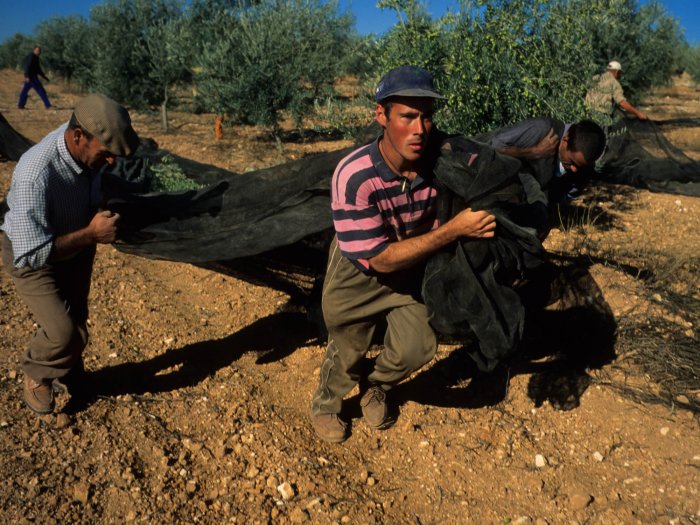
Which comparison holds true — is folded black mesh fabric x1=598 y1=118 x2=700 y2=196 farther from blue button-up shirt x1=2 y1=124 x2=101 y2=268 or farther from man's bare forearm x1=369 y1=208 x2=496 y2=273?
blue button-up shirt x1=2 y1=124 x2=101 y2=268

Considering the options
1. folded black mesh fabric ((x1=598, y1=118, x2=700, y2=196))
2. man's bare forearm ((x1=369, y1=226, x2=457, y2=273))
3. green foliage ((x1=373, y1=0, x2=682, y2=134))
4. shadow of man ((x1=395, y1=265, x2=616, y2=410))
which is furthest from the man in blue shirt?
folded black mesh fabric ((x1=598, y1=118, x2=700, y2=196))

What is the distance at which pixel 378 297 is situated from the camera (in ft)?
10.2

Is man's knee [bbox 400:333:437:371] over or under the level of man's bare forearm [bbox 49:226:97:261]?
under

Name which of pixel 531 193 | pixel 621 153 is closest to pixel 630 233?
pixel 621 153

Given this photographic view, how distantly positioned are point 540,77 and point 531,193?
3309 mm

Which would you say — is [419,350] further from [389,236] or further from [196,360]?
[196,360]

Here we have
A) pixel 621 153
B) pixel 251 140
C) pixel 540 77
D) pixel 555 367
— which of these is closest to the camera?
pixel 555 367

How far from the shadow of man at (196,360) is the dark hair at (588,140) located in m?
2.31

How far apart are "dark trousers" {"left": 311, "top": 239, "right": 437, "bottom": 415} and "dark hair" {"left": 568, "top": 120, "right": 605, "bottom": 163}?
159 centimetres

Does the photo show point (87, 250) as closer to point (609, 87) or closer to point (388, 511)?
point (388, 511)

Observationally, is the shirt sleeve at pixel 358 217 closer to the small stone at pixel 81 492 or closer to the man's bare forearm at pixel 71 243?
the man's bare forearm at pixel 71 243

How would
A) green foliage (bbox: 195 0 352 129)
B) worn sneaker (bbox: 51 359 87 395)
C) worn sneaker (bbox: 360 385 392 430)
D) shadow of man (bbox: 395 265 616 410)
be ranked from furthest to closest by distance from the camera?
green foliage (bbox: 195 0 352 129)
shadow of man (bbox: 395 265 616 410)
worn sneaker (bbox: 360 385 392 430)
worn sneaker (bbox: 51 359 87 395)

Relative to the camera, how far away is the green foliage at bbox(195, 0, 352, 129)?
1166 cm

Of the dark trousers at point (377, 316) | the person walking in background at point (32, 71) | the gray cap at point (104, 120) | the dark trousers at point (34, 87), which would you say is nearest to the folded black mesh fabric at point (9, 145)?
the gray cap at point (104, 120)
